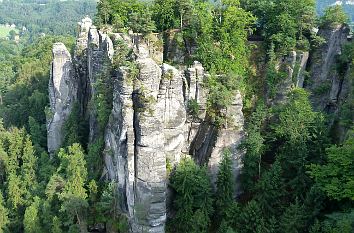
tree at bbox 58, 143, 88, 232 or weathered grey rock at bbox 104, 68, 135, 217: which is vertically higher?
weathered grey rock at bbox 104, 68, 135, 217

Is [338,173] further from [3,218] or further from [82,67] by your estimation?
[82,67]

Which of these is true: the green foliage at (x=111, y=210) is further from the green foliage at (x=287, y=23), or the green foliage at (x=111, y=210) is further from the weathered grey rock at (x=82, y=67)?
the green foliage at (x=287, y=23)

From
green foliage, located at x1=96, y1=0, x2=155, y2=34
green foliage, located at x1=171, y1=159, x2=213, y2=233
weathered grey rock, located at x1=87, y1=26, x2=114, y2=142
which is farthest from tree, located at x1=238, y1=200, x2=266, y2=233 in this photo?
green foliage, located at x1=96, y1=0, x2=155, y2=34

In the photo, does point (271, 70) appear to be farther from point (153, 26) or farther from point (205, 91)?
point (153, 26)

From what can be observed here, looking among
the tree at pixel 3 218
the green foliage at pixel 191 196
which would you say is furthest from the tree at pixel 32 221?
the green foliage at pixel 191 196

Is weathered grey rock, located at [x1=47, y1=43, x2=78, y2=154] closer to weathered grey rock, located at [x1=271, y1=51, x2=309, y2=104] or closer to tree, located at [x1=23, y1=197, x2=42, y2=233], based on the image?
tree, located at [x1=23, y1=197, x2=42, y2=233]

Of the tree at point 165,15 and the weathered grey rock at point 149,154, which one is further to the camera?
the tree at point 165,15

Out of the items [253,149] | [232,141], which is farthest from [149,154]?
[253,149]

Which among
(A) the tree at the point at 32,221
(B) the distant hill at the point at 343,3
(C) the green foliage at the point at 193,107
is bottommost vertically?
(A) the tree at the point at 32,221
